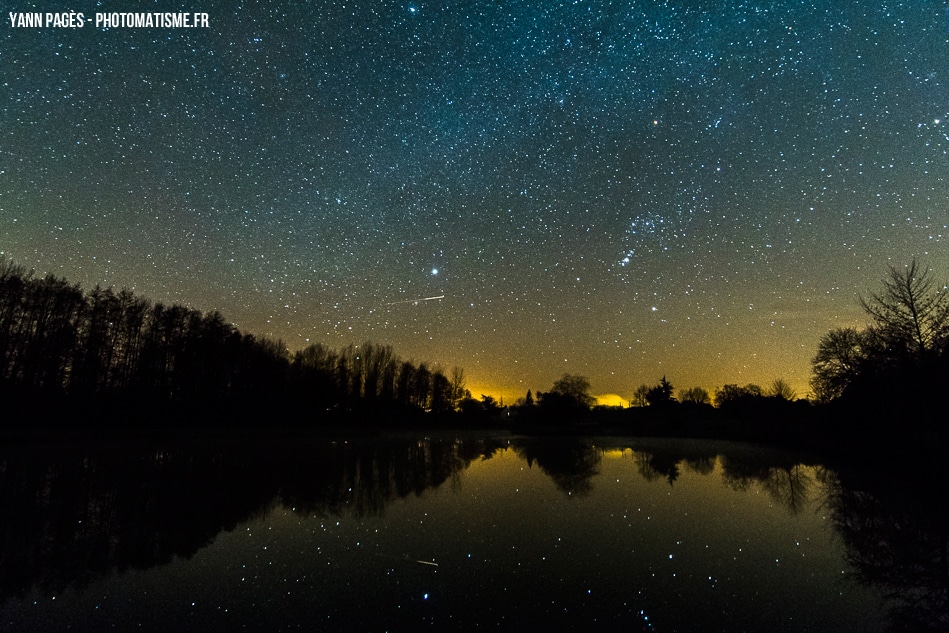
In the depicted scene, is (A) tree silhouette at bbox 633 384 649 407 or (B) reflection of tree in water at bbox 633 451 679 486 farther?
(A) tree silhouette at bbox 633 384 649 407

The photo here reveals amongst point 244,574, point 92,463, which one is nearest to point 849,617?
point 244,574

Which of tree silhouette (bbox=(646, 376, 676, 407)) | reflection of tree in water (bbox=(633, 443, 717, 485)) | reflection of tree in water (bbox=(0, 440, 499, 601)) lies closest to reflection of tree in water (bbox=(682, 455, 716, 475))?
reflection of tree in water (bbox=(633, 443, 717, 485))

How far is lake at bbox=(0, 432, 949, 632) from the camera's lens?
5.02m

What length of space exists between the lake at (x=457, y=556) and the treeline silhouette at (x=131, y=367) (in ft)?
83.2

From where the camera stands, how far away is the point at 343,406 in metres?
74.4

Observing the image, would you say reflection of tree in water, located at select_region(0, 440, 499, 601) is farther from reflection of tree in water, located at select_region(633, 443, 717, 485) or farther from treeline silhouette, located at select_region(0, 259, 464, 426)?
treeline silhouette, located at select_region(0, 259, 464, 426)

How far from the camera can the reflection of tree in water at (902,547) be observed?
532cm

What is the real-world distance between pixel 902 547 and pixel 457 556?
7819 millimetres

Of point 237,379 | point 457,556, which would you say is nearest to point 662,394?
point 237,379

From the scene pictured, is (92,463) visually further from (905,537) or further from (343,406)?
(343,406)

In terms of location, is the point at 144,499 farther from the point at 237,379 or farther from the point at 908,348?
the point at 237,379

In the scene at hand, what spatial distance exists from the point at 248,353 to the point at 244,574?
57.6 metres

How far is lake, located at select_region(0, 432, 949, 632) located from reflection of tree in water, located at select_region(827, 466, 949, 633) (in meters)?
0.05

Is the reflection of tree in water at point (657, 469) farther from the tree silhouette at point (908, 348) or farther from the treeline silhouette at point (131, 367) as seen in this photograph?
the treeline silhouette at point (131, 367)
